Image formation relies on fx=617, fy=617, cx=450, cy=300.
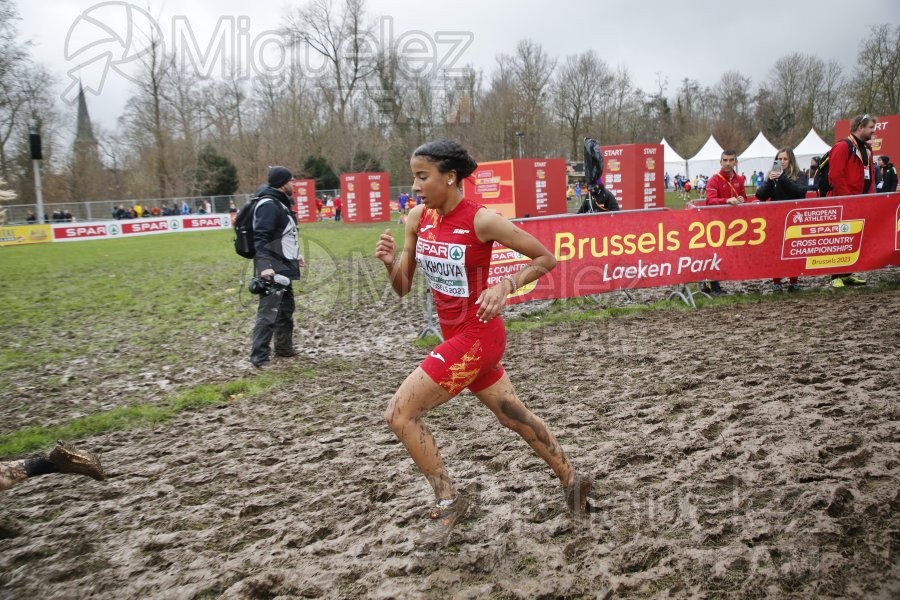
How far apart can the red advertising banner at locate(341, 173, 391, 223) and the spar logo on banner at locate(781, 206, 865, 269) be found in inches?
1175

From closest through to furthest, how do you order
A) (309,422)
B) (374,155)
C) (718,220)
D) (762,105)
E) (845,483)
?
(845,483), (309,422), (718,220), (374,155), (762,105)

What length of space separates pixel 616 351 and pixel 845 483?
379 centimetres

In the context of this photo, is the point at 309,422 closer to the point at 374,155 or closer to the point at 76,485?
the point at 76,485

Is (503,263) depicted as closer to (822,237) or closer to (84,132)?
(822,237)

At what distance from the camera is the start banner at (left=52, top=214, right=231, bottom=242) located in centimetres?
3259

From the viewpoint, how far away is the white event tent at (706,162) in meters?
46.8

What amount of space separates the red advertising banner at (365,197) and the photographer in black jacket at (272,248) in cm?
2993

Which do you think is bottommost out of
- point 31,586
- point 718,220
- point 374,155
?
point 31,586

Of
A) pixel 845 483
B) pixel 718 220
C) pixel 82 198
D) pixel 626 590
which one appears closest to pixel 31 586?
pixel 626 590

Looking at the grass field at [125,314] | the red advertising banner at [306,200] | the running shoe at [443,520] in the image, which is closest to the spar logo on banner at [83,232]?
the red advertising banner at [306,200]

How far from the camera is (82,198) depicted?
44406mm

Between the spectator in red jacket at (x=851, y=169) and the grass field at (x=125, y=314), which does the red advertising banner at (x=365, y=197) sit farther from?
the spectator in red jacket at (x=851, y=169)

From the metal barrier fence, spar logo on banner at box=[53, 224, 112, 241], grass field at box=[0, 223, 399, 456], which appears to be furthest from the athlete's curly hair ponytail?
spar logo on banner at box=[53, 224, 112, 241]

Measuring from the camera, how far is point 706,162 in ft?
155
